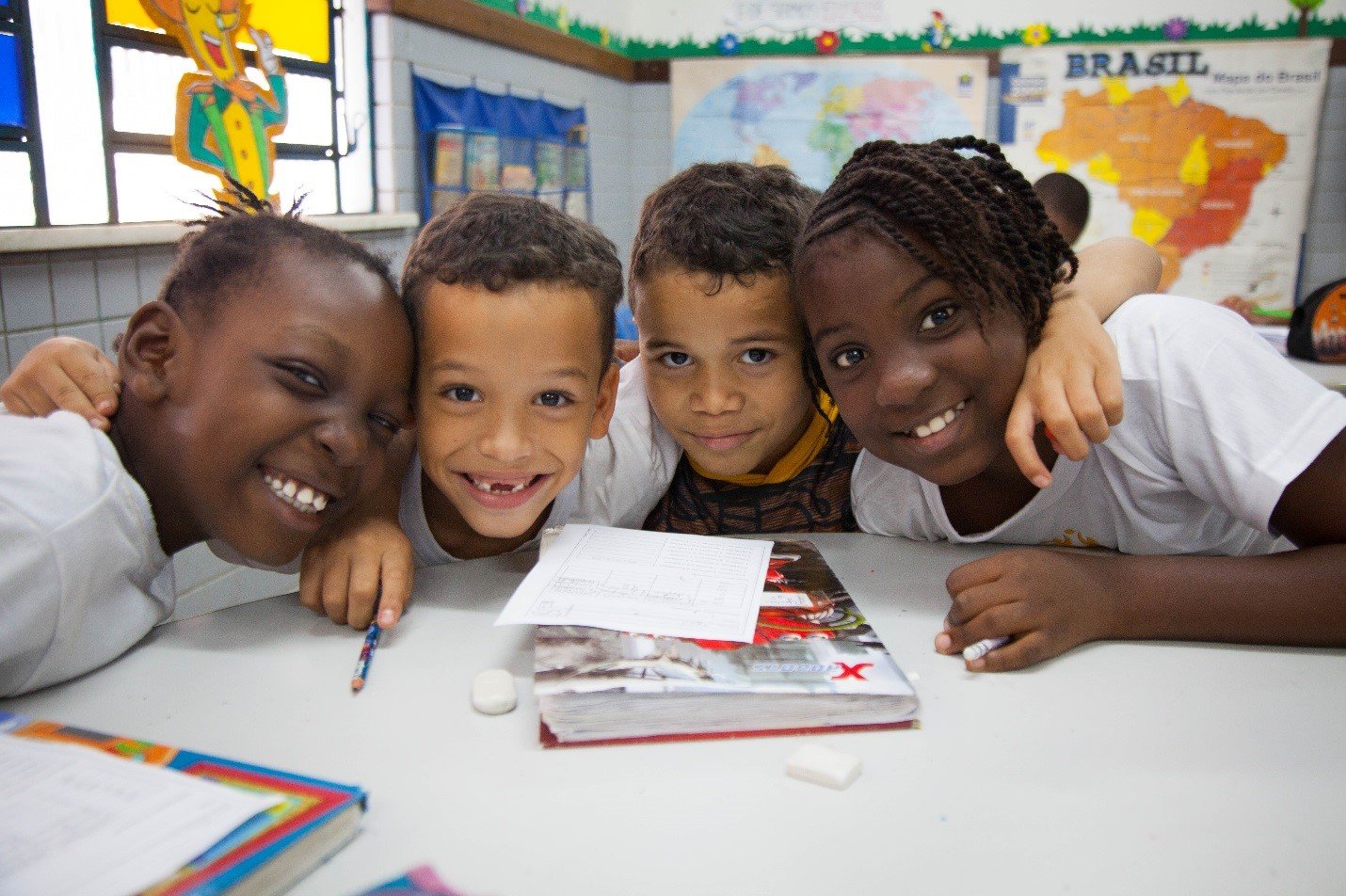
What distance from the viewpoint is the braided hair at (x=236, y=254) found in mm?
948

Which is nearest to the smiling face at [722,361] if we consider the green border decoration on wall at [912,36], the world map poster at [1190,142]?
the green border decoration on wall at [912,36]

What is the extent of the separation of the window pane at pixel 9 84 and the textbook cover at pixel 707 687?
1.74 m

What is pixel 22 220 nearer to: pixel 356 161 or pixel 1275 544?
pixel 356 161

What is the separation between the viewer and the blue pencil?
2.60 ft

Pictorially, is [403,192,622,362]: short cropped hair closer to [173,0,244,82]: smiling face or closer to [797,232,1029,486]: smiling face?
[797,232,1029,486]: smiling face

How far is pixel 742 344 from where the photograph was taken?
1.20 m

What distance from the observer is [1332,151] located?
14.0 feet

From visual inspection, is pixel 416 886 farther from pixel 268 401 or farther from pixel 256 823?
pixel 268 401

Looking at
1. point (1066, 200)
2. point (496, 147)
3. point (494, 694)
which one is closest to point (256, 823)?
point (494, 694)

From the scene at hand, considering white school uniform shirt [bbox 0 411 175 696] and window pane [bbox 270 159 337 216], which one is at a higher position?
window pane [bbox 270 159 337 216]

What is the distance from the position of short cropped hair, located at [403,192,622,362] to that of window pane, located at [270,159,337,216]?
1.67m

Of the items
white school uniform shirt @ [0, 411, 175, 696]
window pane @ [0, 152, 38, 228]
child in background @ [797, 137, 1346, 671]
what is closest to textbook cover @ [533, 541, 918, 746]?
child in background @ [797, 137, 1346, 671]

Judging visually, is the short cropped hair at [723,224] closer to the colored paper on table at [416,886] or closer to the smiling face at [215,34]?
the colored paper on table at [416,886]

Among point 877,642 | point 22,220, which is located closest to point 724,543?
point 877,642
